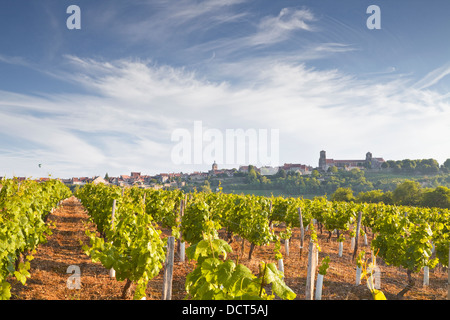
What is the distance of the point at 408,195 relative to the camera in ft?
143

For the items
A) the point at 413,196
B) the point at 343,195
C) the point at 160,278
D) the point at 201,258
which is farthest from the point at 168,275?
the point at 343,195

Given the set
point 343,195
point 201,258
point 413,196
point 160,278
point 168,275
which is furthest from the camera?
point 343,195

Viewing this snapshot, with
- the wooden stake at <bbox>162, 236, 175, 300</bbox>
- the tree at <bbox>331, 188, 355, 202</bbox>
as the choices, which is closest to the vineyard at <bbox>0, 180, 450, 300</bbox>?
the wooden stake at <bbox>162, 236, 175, 300</bbox>

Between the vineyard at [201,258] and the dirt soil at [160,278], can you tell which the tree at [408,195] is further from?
the dirt soil at [160,278]

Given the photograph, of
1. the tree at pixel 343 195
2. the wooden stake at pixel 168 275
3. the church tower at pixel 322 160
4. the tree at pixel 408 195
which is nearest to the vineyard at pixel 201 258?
the wooden stake at pixel 168 275

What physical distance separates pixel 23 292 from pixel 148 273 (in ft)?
9.94

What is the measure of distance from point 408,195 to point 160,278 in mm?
47345

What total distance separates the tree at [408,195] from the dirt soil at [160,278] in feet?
124

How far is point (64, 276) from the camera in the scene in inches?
281

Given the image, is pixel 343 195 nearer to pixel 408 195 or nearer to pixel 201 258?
pixel 408 195

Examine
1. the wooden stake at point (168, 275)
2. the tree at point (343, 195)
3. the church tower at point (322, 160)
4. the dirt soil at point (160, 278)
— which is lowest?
the tree at point (343, 195)

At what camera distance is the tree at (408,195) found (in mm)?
43031

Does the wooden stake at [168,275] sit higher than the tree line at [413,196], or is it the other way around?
the wooden stake at [168,275]
